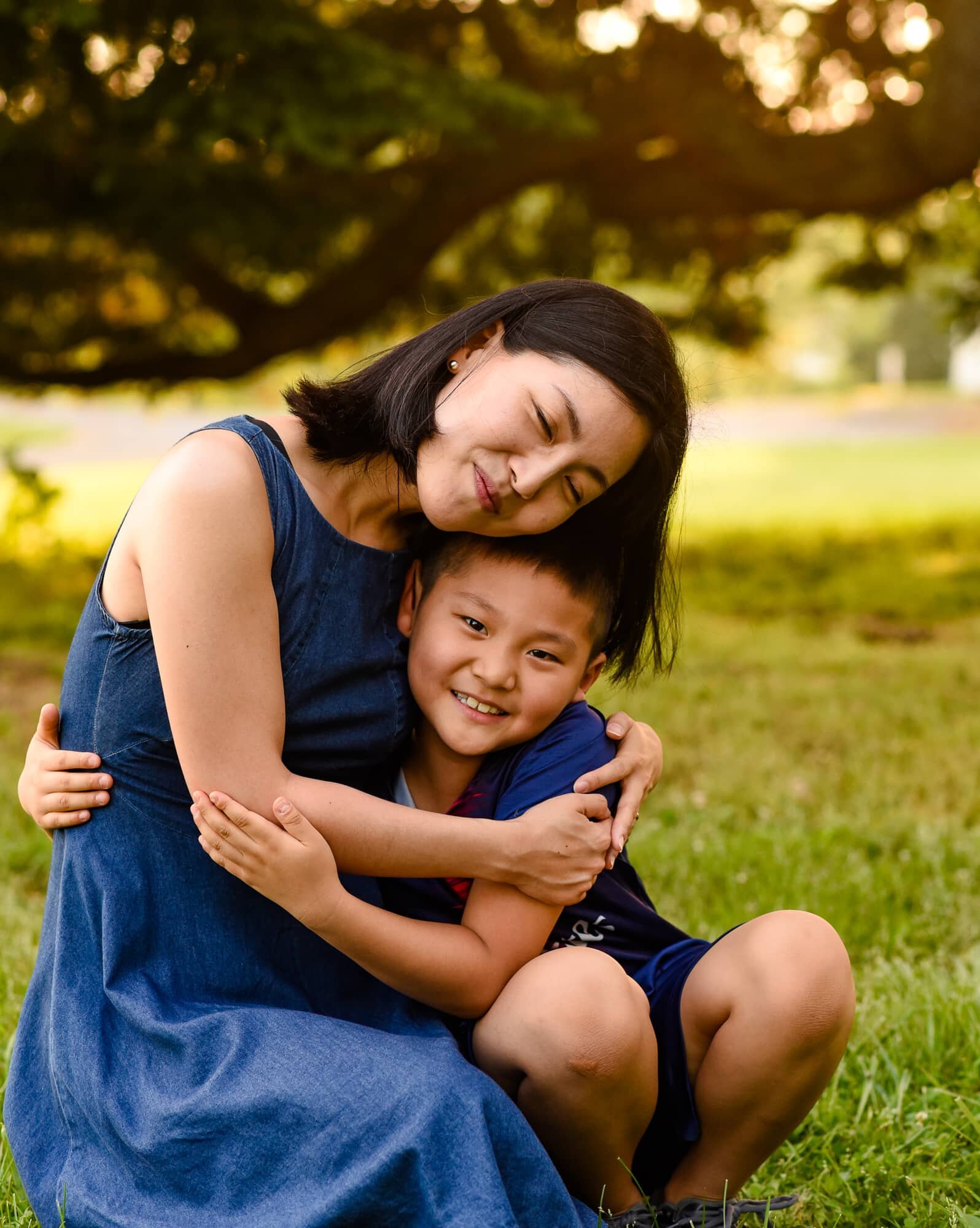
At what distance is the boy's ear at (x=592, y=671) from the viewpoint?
7.35 ft

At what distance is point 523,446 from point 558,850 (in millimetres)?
614

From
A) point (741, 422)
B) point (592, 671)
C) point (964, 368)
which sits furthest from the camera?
point (964, 368)

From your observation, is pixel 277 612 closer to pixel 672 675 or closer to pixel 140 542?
pixel 140 542

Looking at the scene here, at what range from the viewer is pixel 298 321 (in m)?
9.28

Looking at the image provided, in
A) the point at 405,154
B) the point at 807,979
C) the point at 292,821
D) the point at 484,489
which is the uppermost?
the point at 405,154

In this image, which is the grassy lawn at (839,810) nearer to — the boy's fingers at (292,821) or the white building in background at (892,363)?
the boy's fingers at (292,821)

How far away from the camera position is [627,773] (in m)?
2.14

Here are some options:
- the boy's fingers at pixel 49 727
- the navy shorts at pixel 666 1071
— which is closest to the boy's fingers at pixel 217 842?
the boy's fingers at pixel 49 727

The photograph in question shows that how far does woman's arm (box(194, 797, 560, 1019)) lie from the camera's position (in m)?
1.80

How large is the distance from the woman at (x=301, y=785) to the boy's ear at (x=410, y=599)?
0.13 feet

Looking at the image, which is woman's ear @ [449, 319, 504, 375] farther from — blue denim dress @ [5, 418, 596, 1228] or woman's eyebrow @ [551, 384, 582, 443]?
blue denim dress @ [5, 418, 596, 1228]

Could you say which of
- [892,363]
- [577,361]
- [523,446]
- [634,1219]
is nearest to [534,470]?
[523,446]

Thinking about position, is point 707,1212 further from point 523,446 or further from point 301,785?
point 523,446

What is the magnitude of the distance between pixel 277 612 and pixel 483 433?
1.36 feet
